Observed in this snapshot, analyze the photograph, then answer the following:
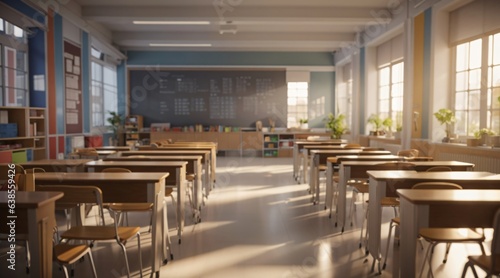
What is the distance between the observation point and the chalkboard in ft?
45.2

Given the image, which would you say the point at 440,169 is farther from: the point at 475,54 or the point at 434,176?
the point at 475,54

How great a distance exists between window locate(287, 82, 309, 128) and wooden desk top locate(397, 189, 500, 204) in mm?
11253

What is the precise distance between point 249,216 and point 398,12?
223 inches

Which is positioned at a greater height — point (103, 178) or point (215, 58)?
point (215, 58)

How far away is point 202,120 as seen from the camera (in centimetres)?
1391

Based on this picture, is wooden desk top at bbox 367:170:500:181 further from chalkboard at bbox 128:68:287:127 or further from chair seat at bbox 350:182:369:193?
chalkboard at bbox 128:68:287:127

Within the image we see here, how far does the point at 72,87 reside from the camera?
9055mm

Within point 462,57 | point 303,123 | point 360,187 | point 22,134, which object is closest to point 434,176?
point 360,187

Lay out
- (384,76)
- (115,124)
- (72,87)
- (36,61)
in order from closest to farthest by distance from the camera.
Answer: (36,61) < (72,87) < (384,76) < (115,124)

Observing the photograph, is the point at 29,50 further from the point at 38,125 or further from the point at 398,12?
the point at 398,12

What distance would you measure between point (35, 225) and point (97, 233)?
690mm

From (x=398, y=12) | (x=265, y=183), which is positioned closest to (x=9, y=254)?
(x=265, y=183)

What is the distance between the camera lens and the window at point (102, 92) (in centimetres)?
1126

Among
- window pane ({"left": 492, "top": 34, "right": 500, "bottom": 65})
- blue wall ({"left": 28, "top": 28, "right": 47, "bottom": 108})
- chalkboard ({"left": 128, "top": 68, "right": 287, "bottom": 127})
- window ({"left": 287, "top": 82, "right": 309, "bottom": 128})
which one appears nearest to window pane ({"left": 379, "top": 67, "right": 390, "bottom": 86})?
window ({"left": 287, "top": 82, "right": 309, "bottom": 128})
